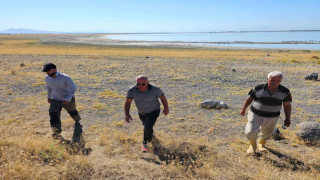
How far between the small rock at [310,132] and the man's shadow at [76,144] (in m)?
4.85

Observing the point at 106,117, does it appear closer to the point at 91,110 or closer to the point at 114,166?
the point at 91,110

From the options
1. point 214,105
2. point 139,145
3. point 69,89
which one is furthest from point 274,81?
point 214,105

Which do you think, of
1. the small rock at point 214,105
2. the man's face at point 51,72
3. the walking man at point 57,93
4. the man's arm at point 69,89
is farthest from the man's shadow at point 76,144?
the small rock at point 214,105

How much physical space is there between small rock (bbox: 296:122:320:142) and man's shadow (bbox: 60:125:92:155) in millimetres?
4853

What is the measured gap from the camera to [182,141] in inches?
213

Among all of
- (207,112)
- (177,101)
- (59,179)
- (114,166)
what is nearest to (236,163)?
(114,166)

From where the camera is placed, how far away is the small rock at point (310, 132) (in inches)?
207

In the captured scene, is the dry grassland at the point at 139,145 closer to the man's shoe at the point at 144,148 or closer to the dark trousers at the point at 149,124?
the man's shoe at the point at 144,148

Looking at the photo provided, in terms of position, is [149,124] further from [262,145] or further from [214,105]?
[214,105]

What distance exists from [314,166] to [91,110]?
22.2ft

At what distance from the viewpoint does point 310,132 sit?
5.34 meters

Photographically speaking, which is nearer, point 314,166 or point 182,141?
point 314,166

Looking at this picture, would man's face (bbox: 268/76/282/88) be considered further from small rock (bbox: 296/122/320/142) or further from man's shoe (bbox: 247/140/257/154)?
small rock (bbox: 296/122/320/142)

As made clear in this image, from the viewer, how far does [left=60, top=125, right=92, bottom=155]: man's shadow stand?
188 inches
